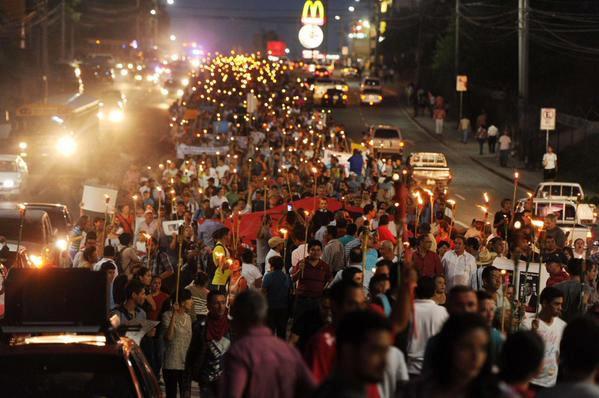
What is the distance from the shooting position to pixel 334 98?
78188 millimetres

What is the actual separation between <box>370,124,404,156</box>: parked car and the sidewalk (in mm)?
3249

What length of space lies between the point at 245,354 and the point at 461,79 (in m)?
56.4

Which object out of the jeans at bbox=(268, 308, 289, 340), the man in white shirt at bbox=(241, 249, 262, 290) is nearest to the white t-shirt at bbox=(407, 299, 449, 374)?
the jeans at bbox=(268, 308, 289, 340)

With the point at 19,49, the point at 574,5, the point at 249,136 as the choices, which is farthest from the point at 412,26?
the point at 249,136

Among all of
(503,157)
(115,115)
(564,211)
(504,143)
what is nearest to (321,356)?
(564,211)

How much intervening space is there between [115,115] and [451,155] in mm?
17448

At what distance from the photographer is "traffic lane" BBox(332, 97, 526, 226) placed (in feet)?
124

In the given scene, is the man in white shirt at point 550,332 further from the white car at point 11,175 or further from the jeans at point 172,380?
the white car at point 11,175

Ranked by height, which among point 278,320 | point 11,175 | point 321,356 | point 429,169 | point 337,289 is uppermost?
point 337,289

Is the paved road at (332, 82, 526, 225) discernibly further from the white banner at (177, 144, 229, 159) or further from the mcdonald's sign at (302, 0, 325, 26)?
the white banner at (177, 144, 229, 159)

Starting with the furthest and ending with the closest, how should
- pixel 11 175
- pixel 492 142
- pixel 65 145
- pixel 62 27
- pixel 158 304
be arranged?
pixel 62 27
pixel 492 142
pixel 65 145
pixel 11 175
pixel 158 304

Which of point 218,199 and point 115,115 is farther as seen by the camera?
point 115,115

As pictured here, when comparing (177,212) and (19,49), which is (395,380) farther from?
(19,49)

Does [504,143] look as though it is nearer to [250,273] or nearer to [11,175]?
[11,175]
